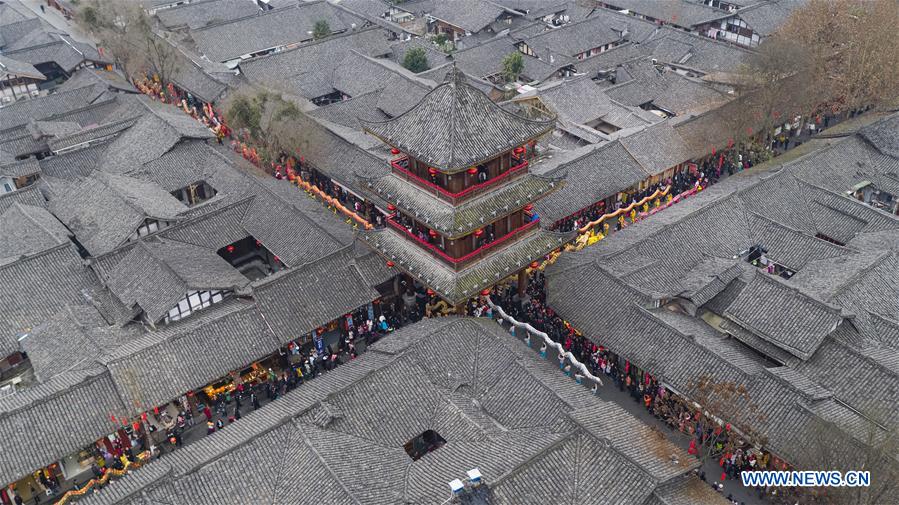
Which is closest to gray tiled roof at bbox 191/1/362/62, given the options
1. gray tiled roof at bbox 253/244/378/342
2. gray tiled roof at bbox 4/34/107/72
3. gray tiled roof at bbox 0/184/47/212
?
gray tiled roof at bbox 4/34/107/72

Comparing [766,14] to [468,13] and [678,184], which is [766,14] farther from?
[678,184]

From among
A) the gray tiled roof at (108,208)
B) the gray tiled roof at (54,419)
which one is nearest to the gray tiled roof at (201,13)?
the gray tiled roof at (108,208)

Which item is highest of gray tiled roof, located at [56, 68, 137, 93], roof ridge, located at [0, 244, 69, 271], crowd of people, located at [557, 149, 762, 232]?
gray tiled roof, located at [56, 68, 137, 93]

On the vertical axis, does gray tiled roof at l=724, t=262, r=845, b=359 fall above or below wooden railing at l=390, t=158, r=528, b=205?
below

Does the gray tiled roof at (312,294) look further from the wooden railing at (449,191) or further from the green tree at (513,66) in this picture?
the green tree at (513,66)

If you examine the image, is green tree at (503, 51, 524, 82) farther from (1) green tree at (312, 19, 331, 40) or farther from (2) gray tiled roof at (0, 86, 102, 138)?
(2) gray tiled roof at (0, 86, 102, 138)

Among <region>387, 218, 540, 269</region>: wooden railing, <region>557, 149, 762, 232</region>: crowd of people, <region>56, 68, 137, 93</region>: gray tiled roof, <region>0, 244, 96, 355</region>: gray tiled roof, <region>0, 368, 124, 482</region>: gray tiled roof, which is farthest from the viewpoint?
<region>56, 68, 137, 93</region>: gray tiled roof

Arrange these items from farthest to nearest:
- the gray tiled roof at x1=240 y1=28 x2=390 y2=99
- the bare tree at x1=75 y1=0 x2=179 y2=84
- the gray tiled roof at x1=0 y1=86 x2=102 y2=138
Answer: the bare tree at x1=75 y1=0 x2=179 y2=84 < the gray tiled roof at x1=240 y1=28 x2=390 y2=99 < the gray tiled roof at x1=0 y1=86 x2=102 y2=138

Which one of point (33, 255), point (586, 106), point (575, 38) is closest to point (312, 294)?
point (33, 255)

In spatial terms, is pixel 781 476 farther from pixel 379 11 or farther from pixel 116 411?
pixel 379 11
